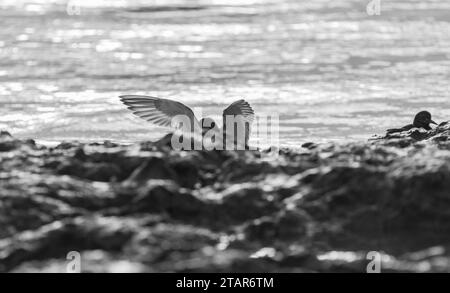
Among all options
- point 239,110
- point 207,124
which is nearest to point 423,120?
point 239,110

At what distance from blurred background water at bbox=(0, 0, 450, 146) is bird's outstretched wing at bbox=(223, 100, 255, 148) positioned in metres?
2.60

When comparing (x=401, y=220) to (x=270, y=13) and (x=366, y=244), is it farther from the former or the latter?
(x=270, y=13)

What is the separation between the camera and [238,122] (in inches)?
277

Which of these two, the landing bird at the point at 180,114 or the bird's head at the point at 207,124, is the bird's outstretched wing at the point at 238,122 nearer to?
the landing bird at the point at 180,114

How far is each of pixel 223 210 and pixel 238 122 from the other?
1.93 meters

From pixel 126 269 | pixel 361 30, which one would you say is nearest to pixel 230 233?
pixel 126 269

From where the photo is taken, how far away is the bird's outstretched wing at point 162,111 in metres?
7.05

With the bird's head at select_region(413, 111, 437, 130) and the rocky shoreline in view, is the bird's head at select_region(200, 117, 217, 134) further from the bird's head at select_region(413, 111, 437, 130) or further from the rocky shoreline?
the bird's head at select_region(413, 111, 437, 130)

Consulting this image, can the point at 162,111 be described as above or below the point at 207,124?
above

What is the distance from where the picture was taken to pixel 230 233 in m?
4.96

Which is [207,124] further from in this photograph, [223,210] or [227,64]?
[227,64]

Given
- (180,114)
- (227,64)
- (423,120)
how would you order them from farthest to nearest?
(227,64)
(423,120)
(180,114)
